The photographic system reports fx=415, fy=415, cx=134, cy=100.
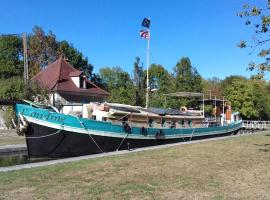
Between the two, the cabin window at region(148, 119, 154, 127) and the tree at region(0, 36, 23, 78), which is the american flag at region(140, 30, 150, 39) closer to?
the cabin window at region(148, 119, 154, 127)

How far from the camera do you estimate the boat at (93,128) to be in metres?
21.3

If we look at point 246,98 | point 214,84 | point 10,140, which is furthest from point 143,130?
point 214,84

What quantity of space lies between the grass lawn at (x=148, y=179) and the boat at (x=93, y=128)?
595 cm

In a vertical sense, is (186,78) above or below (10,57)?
below

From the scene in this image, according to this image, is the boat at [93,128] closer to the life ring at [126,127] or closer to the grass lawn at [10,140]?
the life ring at [126,127]

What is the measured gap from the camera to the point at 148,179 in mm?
11680

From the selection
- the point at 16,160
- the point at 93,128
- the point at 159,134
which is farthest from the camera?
the point at 159,134

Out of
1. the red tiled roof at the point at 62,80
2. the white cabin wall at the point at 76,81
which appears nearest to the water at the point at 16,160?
the red tiled roof at the point at 62,80

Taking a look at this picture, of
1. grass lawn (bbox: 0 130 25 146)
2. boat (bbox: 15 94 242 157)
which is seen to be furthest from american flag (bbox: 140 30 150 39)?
grass lawn (bbox: 0 130 25 146)

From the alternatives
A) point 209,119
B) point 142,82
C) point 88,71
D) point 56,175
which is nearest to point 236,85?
point 142,82

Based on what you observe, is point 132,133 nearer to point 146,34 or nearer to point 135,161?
point 135,161

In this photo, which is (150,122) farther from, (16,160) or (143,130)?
(16,160)

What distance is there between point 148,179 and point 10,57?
56.0 m

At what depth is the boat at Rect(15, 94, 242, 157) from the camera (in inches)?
838
